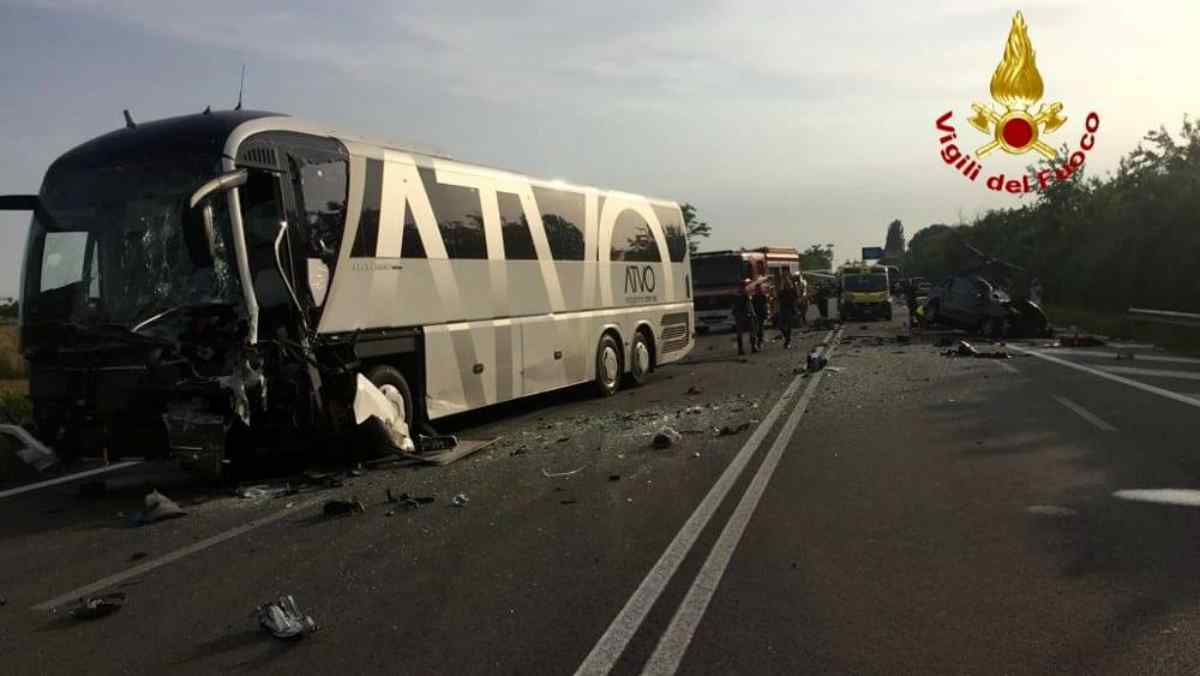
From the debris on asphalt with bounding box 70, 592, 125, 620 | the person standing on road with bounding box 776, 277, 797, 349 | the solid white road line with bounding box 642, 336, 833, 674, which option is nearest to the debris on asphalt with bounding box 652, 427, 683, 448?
the solid white road line with bounding box 642, 336, 833, 674

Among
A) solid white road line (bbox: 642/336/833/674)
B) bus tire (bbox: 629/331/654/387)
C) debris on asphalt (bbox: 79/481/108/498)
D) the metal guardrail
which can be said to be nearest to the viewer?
solid white road line (bbox: 642/336/833/674)

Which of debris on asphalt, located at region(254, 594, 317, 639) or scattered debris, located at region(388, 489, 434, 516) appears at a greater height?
debris on asphalt, located at region(254, 594, 317, 639)

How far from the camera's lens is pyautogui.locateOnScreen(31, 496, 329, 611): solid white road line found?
5.57 metres

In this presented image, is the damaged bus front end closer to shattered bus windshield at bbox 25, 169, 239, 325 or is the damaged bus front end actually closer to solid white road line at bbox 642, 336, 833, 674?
shattered bus windshield at bbox 25, 169, 239, 325

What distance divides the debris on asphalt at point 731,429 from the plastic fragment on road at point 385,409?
3.42 metres

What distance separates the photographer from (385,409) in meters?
9.62

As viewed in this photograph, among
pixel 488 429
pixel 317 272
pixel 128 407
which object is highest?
pixel 317 272

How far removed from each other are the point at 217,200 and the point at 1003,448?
7.73 meters

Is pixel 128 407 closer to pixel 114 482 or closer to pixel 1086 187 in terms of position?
pixel 114 482

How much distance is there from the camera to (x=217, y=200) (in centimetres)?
816

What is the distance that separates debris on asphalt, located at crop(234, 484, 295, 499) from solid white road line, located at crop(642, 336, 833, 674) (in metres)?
4.01

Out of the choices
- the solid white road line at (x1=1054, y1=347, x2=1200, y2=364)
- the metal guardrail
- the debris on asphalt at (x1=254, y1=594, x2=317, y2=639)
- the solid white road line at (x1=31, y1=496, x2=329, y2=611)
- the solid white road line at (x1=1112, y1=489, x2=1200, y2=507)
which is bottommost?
the solid white road line at (x1=1054, y1=347, x2=1200, y2=364)

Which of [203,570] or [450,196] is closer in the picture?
[203,570]

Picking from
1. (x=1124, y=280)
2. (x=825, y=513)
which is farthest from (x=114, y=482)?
(x=1124, y=280)
